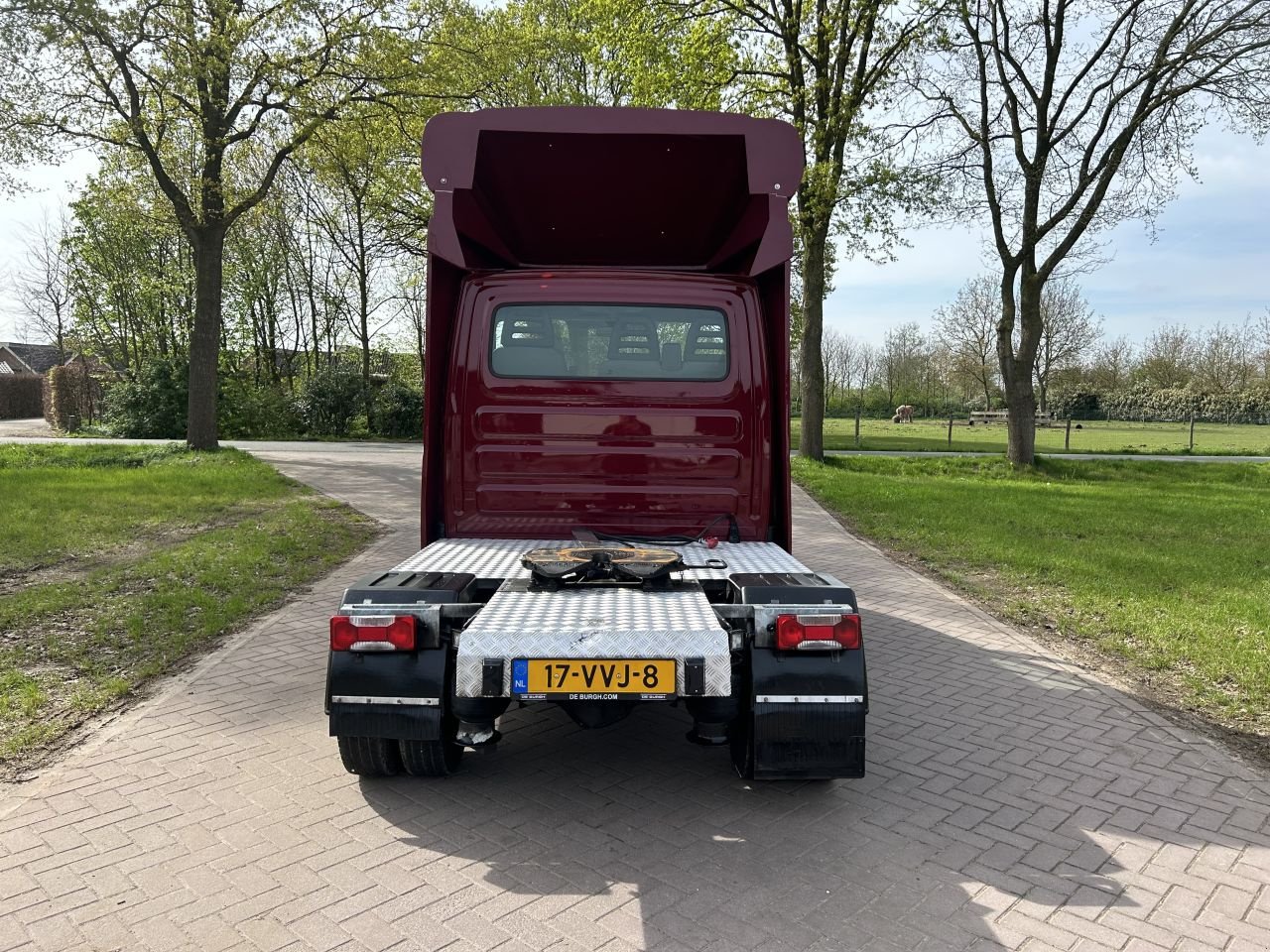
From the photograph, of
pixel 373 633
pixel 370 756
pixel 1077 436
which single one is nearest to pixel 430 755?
pixel 370 756

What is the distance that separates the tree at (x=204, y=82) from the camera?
14586 millimetres

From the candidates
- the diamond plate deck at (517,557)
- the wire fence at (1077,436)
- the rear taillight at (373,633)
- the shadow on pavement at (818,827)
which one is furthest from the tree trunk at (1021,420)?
the rear taillight at (373,633)

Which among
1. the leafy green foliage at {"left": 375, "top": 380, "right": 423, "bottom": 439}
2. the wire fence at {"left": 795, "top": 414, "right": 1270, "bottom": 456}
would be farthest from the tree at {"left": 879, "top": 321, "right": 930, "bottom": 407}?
the leafy green foliage at {"left": 375, "top": 380, "right": 423, "bottom": 439}

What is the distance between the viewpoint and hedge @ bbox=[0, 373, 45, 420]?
124 ft

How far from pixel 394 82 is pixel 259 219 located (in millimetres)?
15692

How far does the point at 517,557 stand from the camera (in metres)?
4.25

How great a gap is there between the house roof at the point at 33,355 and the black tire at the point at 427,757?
2432 inches

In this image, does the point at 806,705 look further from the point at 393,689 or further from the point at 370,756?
the point at 370,756

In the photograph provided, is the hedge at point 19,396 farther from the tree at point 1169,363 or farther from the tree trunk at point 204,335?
the tree at point 1169,363

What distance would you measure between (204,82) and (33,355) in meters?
51.6

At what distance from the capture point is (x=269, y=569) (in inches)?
313

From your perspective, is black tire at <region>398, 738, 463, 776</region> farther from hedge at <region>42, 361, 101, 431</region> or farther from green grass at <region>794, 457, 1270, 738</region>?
hedge at <region>42, 361, 101, 431</region>

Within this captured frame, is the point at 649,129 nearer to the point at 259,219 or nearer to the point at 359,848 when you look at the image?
the point at 359,848

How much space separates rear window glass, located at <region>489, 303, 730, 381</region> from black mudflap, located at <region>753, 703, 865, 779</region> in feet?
6.88
